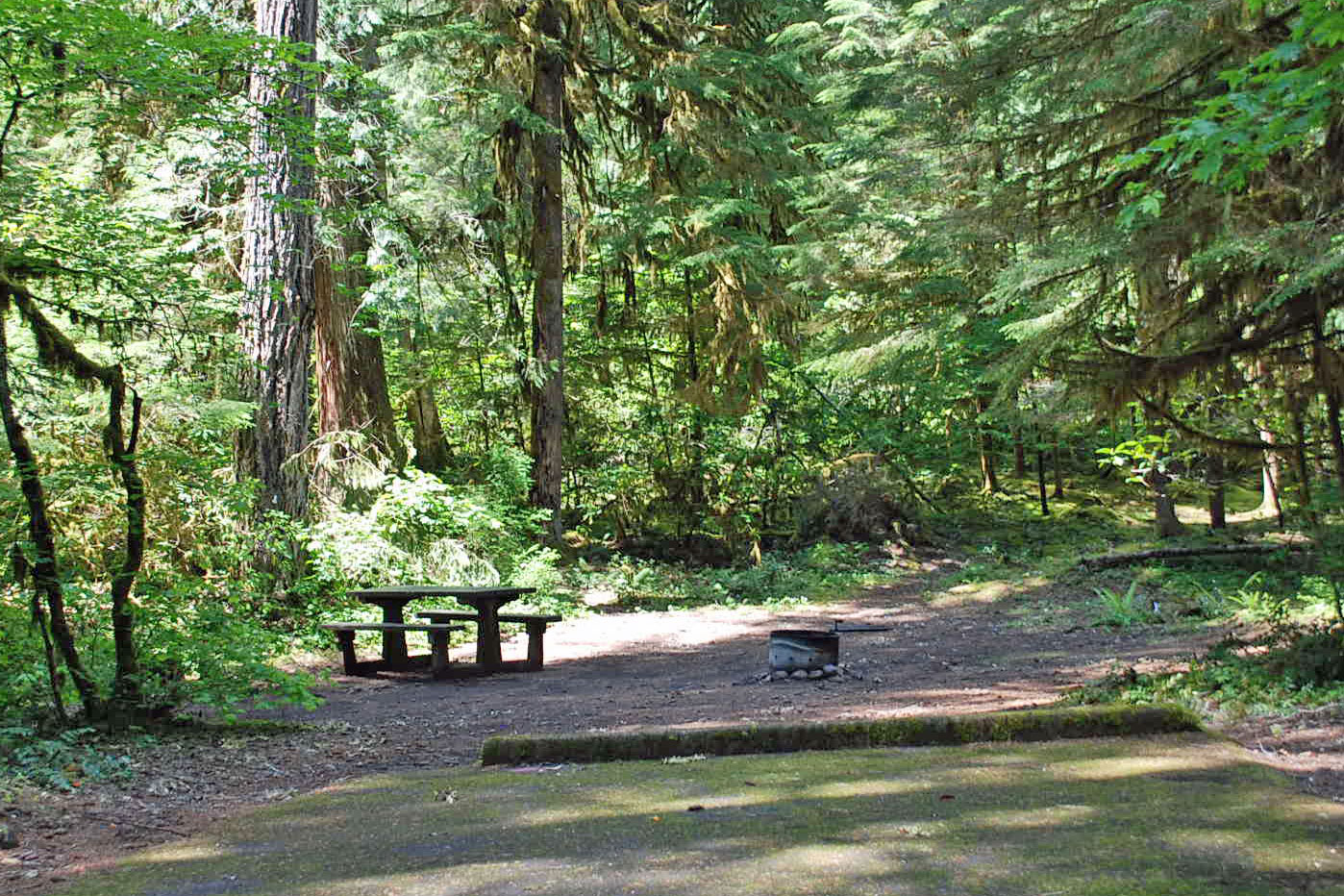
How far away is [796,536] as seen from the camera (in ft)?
66.4

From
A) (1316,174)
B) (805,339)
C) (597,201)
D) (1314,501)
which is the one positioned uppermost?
(597,201)

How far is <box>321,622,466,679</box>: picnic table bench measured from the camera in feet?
29.5

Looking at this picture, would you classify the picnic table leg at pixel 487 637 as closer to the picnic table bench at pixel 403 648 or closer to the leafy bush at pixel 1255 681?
the picnic table bench at pixel 403 648

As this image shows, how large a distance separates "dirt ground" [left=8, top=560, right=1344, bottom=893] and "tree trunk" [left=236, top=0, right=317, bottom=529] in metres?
2.19

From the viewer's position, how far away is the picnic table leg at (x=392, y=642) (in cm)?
955

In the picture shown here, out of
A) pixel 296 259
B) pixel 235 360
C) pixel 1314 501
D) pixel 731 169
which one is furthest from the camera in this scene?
pixel 731 169

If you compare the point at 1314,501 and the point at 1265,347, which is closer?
the point at 1314,501

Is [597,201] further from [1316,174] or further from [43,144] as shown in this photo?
[1316,174]

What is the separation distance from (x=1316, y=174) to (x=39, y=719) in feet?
31.1

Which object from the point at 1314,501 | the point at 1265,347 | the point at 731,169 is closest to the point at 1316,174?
the point at 1265,347

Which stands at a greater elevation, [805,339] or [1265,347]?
[805,339]

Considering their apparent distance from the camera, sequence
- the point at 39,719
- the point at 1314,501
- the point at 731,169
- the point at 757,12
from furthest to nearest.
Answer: the point at 757,12 → the point at 731,169 → the point at 1314,501 → the point at 39,719

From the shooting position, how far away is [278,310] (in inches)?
416

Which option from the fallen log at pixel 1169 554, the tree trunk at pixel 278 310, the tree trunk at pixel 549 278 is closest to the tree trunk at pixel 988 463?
the fallen log at pixel 1169 554
